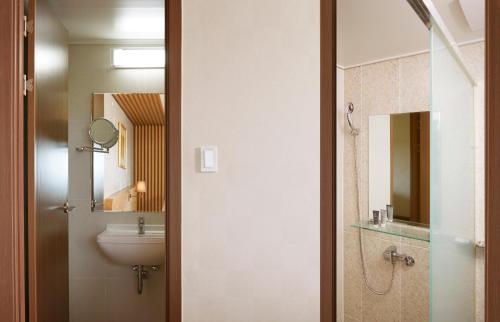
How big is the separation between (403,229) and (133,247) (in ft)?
6.08

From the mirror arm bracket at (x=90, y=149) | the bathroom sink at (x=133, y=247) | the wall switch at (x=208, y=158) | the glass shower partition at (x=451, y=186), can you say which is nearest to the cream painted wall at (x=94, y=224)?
the mirror arm bracket at (x=90, y=149)

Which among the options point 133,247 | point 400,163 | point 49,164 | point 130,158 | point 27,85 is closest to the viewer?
point 27,85

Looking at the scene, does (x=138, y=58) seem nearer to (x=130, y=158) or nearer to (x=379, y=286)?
(x=130, y=158)

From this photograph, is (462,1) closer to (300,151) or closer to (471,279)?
(300,151)

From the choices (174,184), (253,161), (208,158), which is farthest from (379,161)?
(174,184)

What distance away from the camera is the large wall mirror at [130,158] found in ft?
9.27

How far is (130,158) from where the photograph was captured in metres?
2.89

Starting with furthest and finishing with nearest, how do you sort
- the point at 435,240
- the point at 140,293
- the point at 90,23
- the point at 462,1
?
the point at 140,293 < the point at 90,23 < the point at 462,1 < the point at 435,240

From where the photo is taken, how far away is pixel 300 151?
141 cm

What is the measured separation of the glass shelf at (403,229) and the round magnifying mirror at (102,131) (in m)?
2.07

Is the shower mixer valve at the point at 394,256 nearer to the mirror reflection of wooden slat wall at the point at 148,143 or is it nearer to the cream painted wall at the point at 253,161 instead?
the cream painted wall at the point at 253,161

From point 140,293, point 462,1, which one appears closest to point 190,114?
point 462,1

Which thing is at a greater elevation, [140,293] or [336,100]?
[336,100]

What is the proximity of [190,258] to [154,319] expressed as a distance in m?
1.85
